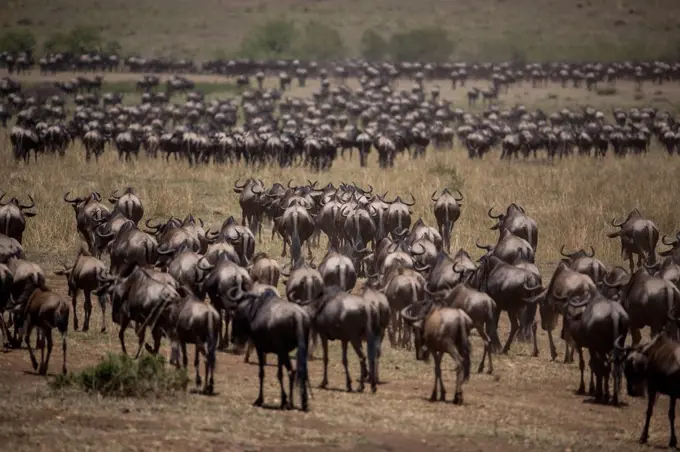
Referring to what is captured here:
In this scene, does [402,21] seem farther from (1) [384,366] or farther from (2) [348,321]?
(2) [348,321]

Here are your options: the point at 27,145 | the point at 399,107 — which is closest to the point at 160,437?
the point at 27,145

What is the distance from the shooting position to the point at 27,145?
3912cm

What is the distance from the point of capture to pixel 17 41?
89000mm

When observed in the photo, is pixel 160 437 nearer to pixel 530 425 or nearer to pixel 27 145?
pixel 530 425

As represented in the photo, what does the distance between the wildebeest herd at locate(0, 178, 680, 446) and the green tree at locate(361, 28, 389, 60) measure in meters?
80.8

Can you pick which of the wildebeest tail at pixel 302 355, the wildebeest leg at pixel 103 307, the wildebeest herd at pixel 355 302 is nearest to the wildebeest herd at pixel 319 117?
the wildebeest herd at pixel 355 302

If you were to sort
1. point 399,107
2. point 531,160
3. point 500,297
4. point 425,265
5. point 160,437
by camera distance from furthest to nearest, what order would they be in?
point 399,107, point 531,160, point 425,265, point 500,297, point 160,437

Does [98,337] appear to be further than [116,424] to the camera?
Yes

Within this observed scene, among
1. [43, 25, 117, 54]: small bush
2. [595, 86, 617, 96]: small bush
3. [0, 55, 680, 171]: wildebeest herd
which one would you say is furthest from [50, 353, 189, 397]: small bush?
[43, 25, 117, 54]: small bush

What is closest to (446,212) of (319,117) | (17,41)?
(319,117)

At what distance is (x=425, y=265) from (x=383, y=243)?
4.45 feet

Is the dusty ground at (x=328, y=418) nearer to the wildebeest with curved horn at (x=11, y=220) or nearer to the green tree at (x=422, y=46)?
the wildebeest with curved horn at (x=11, y=220)

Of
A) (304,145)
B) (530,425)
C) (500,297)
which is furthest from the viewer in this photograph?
(304,145)

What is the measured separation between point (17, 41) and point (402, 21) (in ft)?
127
